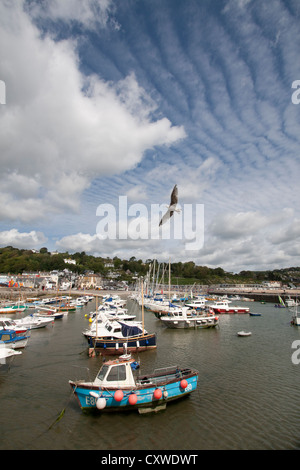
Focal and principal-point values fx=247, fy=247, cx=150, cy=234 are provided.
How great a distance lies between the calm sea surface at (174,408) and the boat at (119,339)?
1.03 m

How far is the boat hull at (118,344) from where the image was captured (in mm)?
24109

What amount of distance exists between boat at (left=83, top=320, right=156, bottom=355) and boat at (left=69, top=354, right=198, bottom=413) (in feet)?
34.0

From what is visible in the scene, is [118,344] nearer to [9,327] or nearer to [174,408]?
[174,408]

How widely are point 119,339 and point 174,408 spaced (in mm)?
11964

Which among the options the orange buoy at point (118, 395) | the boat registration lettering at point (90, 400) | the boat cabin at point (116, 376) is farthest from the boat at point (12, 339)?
the orange buoy at point (118, 395)

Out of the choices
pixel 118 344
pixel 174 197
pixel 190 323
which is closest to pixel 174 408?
pixel 174 197

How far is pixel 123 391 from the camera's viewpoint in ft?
41.0

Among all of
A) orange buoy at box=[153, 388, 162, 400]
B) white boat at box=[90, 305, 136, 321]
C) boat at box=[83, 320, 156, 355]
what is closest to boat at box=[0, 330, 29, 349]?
boat at box=[83, 320, 156, 355]

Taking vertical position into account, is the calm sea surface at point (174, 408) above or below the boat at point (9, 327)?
below

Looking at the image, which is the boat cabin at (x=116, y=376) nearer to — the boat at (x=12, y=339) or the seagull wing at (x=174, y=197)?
the seagull wing at (x=174, y=197)

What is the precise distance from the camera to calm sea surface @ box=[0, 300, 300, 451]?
1070 centimetres

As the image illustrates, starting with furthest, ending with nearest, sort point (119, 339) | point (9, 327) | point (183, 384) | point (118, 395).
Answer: point (9, 327) → point (119, 339) → point (183, 384) → point (118, 395)

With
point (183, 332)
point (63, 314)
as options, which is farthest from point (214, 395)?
point (63, 314)

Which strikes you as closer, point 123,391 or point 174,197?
point 123,391
